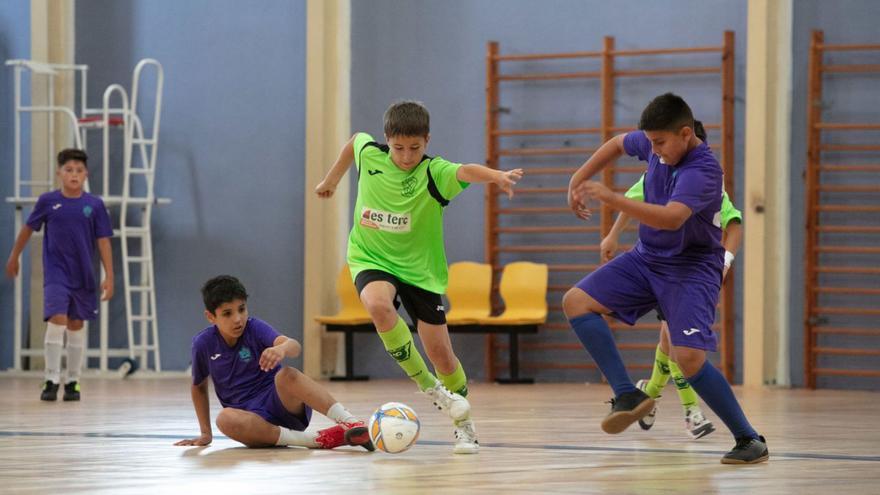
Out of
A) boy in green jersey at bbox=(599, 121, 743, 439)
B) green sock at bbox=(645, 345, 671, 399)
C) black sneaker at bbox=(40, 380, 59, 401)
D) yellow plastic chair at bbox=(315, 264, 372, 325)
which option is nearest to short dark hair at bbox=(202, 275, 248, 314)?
boy in green jersey at bbox=(599, 121, 743, 439)

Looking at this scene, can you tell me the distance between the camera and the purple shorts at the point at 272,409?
5000 millimetres

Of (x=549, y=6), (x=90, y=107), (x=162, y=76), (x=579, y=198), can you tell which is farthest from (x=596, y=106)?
(x=579, y=198)

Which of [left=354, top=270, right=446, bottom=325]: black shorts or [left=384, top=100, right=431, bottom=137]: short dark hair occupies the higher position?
[left=384, top=100, right=431, bottom=137]: short dark hair

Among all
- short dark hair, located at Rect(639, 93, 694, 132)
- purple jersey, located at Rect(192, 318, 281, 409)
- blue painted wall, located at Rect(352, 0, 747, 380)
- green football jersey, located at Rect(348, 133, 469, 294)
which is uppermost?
blue painted wall, located at Rect(352, 0, 747, 380)

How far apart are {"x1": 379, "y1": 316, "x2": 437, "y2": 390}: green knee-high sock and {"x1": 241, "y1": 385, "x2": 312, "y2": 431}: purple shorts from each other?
16.0 inches

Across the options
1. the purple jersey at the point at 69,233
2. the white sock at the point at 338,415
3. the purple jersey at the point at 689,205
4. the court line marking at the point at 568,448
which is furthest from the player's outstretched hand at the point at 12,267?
the purple jersey at the point at 689,205

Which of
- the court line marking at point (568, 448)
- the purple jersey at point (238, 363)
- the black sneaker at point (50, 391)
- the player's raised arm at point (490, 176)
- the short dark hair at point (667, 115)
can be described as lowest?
the black sneaker at point (50, 391)

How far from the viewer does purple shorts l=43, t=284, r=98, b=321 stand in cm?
847

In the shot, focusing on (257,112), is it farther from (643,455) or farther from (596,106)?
(643,455)

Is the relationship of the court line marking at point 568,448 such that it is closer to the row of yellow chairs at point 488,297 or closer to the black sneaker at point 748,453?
the black sneaker at point 748,453

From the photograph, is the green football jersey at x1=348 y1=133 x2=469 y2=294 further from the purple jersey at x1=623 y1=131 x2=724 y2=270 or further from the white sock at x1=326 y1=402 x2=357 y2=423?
the purple jersey at x1=623 y1=131 x2=724 y2=270

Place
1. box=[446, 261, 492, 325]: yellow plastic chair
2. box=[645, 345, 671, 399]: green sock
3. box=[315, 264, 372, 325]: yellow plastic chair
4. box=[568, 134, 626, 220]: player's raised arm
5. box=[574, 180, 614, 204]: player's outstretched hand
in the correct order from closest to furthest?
box=[574, 180, 614, 204]: player's outstretched hand → box=[568, 134, 626, 220]: player's raised arm → box=[645, 345, 671, 399]: green sock → box=[446, 261, 492, 325]: yellow plastic chair → box=[315, 264, 372, 325]: yellow plastic chair

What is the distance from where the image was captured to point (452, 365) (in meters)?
5.16

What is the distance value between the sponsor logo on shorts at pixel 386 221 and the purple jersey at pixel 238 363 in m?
0.61
